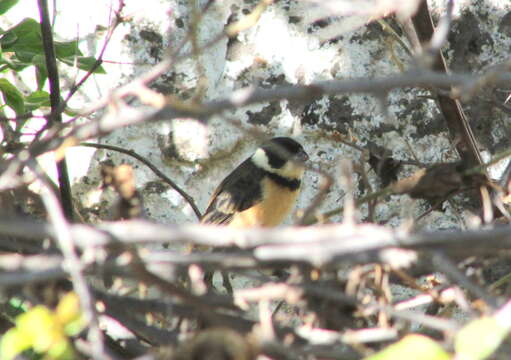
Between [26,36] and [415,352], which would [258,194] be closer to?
[26,36]

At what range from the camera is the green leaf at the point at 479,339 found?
1.12m

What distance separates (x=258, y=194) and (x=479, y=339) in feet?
9.42

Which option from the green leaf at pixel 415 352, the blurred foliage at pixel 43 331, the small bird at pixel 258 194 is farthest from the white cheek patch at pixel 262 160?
the green leaf at pixel 415 352

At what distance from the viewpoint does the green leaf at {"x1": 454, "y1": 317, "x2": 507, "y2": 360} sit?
3.67ft

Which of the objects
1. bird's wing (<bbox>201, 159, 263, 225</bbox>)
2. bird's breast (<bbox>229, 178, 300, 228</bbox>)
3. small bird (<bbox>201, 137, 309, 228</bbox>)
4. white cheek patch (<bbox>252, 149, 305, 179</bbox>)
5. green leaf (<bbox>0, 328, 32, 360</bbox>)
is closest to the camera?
green leaf (<bbox>0, 328, 32, 360</bbox>)

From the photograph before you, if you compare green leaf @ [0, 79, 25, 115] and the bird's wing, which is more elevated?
the bird's wing

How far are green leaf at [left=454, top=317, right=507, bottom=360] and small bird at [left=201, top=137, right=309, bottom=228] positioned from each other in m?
2.23

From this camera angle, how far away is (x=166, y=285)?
149 centimetres

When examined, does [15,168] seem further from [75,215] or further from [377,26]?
[377,26]

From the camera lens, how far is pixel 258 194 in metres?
3.99

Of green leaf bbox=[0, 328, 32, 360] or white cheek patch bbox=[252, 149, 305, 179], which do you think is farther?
white cheek patch bbox=[252, 149, 305, 179]

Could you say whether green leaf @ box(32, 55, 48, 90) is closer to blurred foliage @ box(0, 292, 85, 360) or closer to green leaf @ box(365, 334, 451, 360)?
blurred foliage @ box(0, 292, 85, 360)

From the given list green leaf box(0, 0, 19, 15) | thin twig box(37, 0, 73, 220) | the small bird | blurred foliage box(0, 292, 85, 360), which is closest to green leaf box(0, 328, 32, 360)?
blurred foliage box(0, 292, 85, 360)

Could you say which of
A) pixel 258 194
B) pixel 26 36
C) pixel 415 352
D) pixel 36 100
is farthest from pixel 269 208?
pixel 415 352
